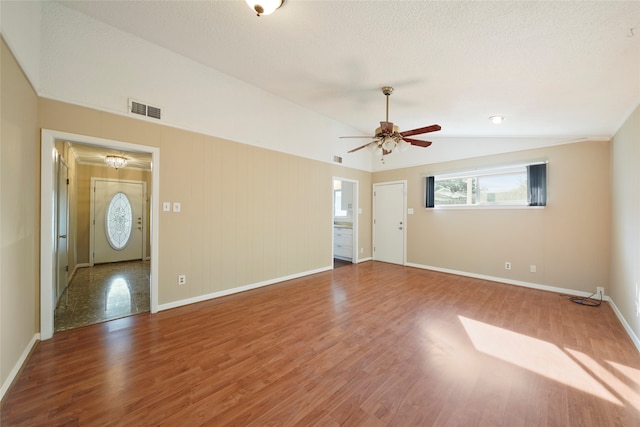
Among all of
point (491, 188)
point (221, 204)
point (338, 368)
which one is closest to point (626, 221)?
point (491, 188)

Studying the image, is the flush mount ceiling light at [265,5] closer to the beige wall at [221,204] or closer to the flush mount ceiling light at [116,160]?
the beige wall at [221,204]

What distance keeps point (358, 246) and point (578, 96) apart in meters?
4.49

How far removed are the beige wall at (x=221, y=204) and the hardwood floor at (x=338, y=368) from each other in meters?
0.58

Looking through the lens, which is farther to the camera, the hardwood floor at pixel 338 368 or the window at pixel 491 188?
the window at pixel 491 188

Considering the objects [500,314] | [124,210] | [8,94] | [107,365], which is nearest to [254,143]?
[8,94]

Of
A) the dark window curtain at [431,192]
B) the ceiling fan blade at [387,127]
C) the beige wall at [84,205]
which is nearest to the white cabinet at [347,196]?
the dark window curtain at [431,192]

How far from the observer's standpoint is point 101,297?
11.9ft

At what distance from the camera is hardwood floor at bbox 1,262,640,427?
1574mm

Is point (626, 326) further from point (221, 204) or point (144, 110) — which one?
point (144, 110)

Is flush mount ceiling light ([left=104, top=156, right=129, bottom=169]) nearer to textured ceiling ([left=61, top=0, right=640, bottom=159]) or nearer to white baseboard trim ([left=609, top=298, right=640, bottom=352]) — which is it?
textured ceiling ([left=61, top=0, right=640, bottom=159])

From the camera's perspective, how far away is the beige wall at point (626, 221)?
2562 millimetres

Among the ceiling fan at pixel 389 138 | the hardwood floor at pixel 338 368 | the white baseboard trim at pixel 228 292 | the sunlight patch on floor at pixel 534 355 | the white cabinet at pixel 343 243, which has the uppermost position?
the ceiling fan at pixel 389 138

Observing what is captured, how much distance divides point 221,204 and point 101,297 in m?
2.18

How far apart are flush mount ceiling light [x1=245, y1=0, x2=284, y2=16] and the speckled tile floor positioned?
11.6 ft
